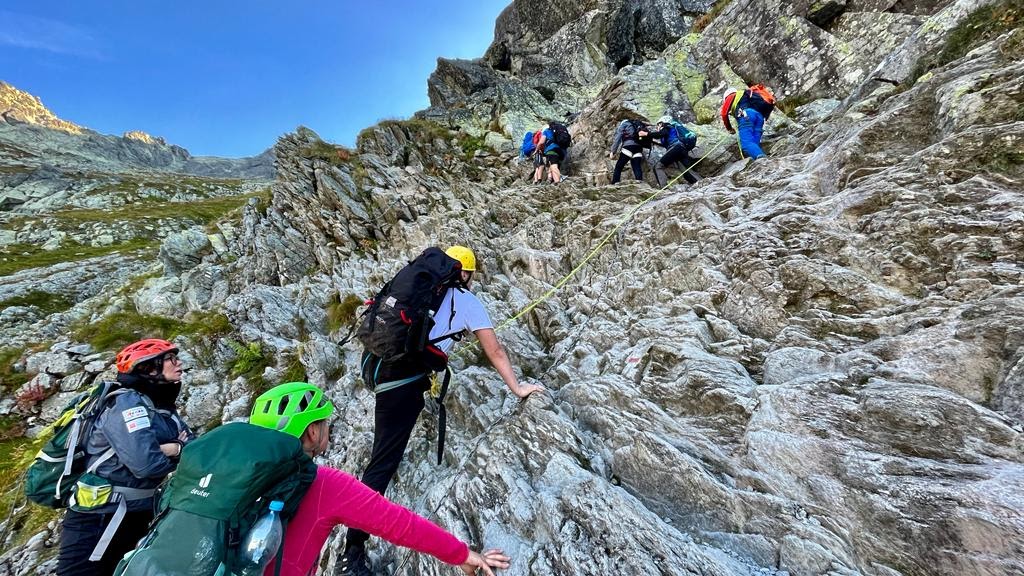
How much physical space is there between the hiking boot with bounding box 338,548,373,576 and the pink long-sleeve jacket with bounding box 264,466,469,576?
2734 millimetres

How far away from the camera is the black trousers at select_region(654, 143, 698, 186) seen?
1486 cm

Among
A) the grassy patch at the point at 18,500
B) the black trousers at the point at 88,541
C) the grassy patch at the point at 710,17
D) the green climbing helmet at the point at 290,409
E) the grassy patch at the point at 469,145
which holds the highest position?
the grassy patch at the point at 710,17

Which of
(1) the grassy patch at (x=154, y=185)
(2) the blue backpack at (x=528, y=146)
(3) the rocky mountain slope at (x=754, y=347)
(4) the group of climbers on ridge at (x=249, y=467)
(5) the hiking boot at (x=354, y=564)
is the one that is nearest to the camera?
(4) the group of climbers on ridge at (x=249, y=467)

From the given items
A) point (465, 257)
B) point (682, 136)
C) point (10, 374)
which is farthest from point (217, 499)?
point (10, 374)

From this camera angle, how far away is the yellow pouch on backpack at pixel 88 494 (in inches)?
229

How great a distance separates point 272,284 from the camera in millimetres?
20641

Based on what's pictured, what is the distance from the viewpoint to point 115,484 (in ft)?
19.6

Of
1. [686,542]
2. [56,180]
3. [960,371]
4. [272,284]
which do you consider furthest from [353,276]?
[56,180]

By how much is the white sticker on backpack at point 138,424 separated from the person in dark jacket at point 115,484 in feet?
0.04

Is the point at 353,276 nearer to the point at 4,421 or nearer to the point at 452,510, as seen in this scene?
the point at 452,510

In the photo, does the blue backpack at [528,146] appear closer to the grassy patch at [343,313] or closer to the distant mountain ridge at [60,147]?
the grassy patch at [343,313]

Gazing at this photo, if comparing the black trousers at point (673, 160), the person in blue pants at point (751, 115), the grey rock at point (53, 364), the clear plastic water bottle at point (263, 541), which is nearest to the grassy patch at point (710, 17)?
the person in blue pants at point (751, 115)

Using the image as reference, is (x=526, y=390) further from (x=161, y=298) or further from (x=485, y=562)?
(x=161, y=298)

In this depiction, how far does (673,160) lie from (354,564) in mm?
15963
